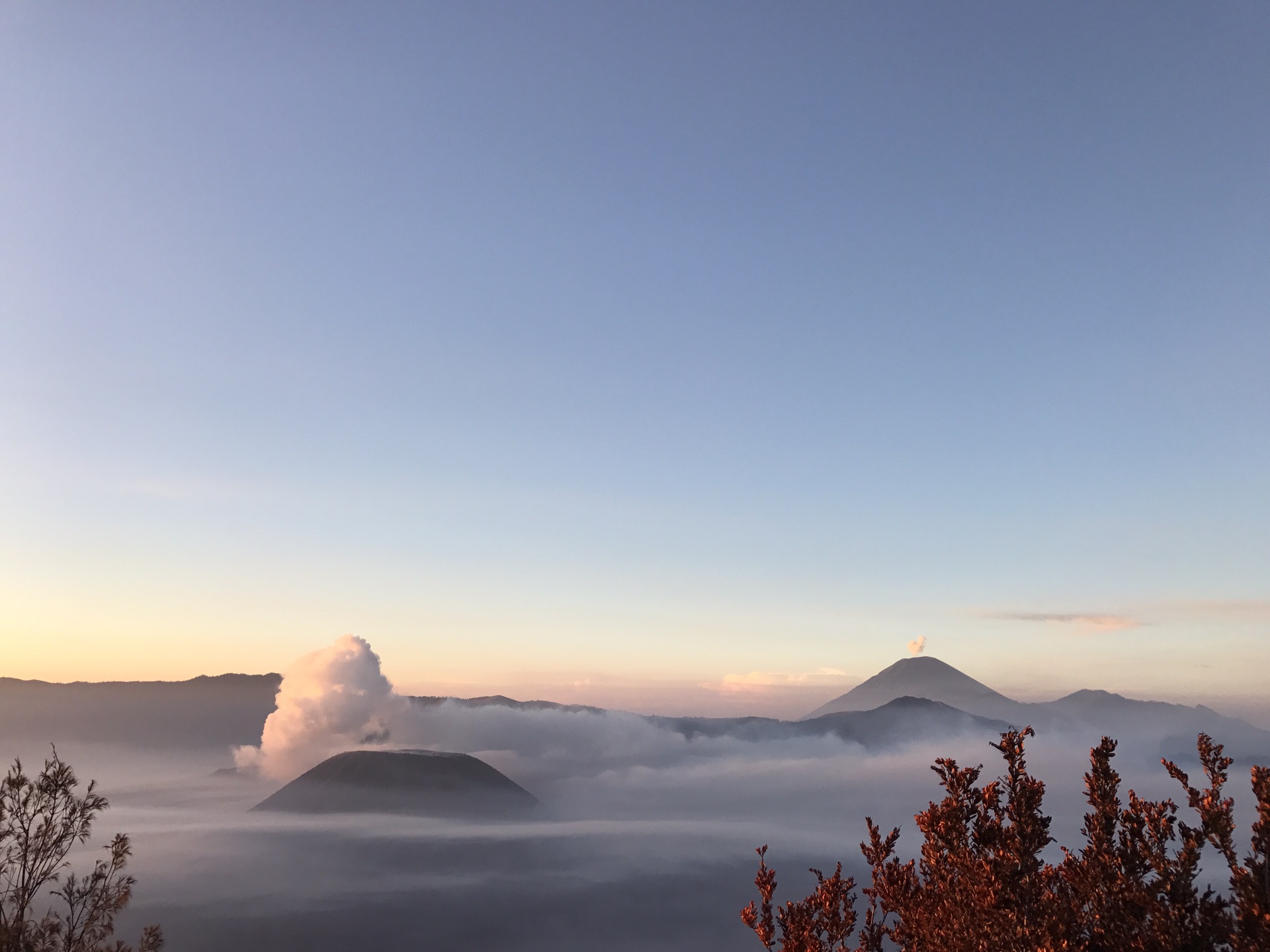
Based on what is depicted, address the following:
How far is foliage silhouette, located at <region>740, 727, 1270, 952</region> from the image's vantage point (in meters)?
9.65

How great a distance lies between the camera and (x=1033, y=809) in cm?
1118

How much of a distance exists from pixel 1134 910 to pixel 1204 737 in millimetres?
2385

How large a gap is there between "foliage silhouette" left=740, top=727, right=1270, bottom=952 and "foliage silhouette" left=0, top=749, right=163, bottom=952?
18.7m

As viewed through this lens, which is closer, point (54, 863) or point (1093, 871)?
point (1093, 871)

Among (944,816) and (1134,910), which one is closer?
(1134,910)

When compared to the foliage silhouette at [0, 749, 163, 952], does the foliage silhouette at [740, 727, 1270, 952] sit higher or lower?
higher

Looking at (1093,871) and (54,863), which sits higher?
(1093,871)

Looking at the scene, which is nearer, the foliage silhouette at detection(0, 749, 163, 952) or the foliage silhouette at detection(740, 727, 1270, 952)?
the foliage silhouette at detection(740, 727, 1270, 952)

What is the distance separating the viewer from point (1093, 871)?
1049cm

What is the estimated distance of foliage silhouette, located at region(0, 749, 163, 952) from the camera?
19562 millimetres

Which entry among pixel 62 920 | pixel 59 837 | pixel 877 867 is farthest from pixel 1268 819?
pixel 62 920

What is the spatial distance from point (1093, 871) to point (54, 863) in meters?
22.9

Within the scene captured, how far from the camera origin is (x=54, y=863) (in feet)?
66.3

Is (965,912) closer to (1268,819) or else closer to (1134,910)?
(1134,910)
